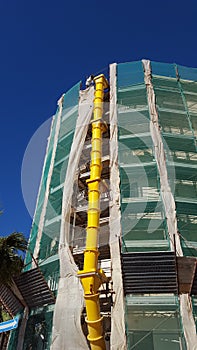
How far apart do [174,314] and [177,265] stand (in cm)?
213

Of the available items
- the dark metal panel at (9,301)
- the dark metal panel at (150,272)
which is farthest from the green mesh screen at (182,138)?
the dark metal panel at (9,301)

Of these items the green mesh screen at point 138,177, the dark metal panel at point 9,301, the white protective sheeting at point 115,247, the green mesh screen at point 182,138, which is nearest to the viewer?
the white protective sheeting at point 115,247

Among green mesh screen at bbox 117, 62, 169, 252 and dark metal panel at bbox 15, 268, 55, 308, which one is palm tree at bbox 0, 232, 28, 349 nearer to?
dark metal panel at bbox 15, 268, 55, 308

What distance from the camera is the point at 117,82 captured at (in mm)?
20906

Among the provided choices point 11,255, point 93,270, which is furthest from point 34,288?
point 93,270

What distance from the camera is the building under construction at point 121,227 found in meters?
11.2

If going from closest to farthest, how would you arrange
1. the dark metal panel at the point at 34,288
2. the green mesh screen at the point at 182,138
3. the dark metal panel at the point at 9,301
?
the dark metal panel at the point at 34,288 < the green mesh screen at the point at 182,138 < the dark metal panel at the point at 9,301

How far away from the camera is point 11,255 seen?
11570 mm

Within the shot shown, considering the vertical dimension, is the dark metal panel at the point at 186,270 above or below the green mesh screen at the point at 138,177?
below

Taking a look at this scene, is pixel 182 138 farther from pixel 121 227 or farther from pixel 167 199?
pixel 121 227

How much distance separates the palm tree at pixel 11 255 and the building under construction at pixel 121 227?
180cm

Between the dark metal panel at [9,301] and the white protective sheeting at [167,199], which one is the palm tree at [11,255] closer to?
the dark metal panel at [9,301]

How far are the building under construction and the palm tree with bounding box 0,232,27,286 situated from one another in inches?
70.8

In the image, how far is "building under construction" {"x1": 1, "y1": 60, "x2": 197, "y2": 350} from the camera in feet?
36.8
